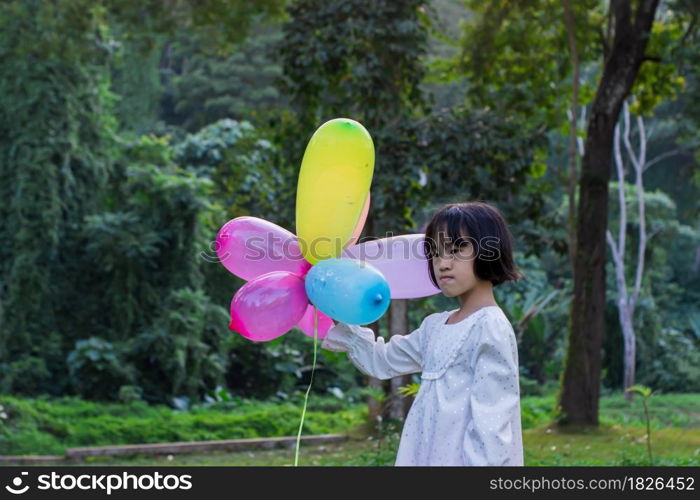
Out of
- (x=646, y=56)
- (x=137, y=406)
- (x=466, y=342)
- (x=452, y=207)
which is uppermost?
(x=646, y=56)

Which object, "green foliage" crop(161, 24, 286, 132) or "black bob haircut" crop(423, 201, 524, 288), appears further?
"green foliage" crop(161, 24, 286, 132)

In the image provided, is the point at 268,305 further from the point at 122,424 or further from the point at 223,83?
the point at 223,83

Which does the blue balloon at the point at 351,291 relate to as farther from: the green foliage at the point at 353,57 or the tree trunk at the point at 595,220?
the tree trunk at the point at 595,220

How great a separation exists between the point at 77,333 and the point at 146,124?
7.88 metres

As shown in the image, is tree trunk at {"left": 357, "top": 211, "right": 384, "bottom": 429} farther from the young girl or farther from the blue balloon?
the young girl

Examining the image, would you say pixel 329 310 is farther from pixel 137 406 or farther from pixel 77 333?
pixel 77 333

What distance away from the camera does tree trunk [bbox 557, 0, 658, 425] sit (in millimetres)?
8406

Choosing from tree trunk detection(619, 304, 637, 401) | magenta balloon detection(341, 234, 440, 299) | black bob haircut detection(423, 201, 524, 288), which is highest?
black bob haircut detection(423, 201, 524, 288)

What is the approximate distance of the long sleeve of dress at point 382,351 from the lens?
9.63 ft

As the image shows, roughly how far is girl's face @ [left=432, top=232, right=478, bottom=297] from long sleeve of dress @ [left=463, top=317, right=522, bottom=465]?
13 cm

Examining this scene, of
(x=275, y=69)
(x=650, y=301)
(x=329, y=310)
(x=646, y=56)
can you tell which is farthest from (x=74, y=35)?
(x=275, y=69)

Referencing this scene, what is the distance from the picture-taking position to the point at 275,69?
20.4m

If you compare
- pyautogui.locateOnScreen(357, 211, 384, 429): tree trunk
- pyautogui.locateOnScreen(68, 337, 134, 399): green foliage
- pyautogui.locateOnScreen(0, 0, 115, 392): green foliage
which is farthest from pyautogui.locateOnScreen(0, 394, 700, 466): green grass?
pyautogui.locateOnScreen(0, 0, 115, 392): green foliage

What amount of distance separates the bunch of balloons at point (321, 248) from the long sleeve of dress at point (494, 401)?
1.43ft
